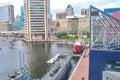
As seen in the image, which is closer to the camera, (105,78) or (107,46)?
(105,78)

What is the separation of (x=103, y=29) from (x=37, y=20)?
9528 cm

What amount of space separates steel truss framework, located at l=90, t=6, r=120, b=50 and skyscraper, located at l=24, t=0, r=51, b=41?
308ft

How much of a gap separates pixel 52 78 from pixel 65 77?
6.80 metres

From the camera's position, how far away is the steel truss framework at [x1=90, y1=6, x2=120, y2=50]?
36.0 m

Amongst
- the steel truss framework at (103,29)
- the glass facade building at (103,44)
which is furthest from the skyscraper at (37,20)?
the glass facade building at (103,44)

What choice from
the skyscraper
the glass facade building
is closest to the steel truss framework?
the glass facade building

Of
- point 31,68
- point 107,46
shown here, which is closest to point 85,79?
point 107,46

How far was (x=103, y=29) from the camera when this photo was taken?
36719 millimetres

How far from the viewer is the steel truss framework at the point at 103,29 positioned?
36000 millimetres

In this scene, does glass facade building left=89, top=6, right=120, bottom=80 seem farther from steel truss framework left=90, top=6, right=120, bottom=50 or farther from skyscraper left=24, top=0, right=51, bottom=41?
skyscraper left=24, top=0, right=51, bottom=41

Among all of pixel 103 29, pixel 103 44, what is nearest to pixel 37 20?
pixel 103 29

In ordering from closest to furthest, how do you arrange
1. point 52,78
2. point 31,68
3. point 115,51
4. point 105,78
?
point 105,78, point 115,51, point 52,78, point 31,68

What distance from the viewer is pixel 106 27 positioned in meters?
36.6

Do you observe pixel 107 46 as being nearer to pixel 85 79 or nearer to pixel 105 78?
pixel 85 79
